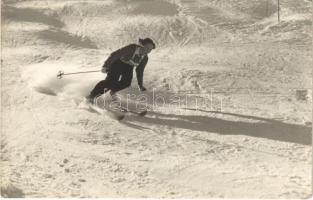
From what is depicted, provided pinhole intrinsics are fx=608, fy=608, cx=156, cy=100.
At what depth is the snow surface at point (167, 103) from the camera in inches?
212

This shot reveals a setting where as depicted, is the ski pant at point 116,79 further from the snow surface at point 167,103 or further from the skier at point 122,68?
the snow surface at point 167,103

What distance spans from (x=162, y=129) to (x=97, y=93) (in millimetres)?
758

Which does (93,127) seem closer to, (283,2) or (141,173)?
(141,173)

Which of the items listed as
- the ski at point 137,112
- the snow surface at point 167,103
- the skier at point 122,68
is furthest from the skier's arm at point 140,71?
the ski at point 137,112

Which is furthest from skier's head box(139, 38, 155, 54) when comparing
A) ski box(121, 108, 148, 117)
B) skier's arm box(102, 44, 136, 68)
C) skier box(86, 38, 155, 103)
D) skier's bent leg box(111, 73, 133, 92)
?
ski box(121, 108, 148, 117)

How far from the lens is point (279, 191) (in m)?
5.24

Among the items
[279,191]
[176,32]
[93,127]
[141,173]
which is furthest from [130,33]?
[279,191]

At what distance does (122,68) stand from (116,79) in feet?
0.41

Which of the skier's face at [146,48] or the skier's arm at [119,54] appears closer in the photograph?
the skier's arm at [119,54]

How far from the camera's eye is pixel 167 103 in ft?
20.5

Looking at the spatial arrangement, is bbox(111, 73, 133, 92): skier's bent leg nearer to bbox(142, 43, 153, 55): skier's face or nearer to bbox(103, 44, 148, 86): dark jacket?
bbox(103, 44, 148, 86): dark jacket

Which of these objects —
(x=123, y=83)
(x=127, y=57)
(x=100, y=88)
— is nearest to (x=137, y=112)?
(x=123, y=83)

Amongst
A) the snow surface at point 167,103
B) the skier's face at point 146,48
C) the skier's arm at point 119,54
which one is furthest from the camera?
the skier's face at point 146,48

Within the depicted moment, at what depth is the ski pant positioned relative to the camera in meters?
6.04
